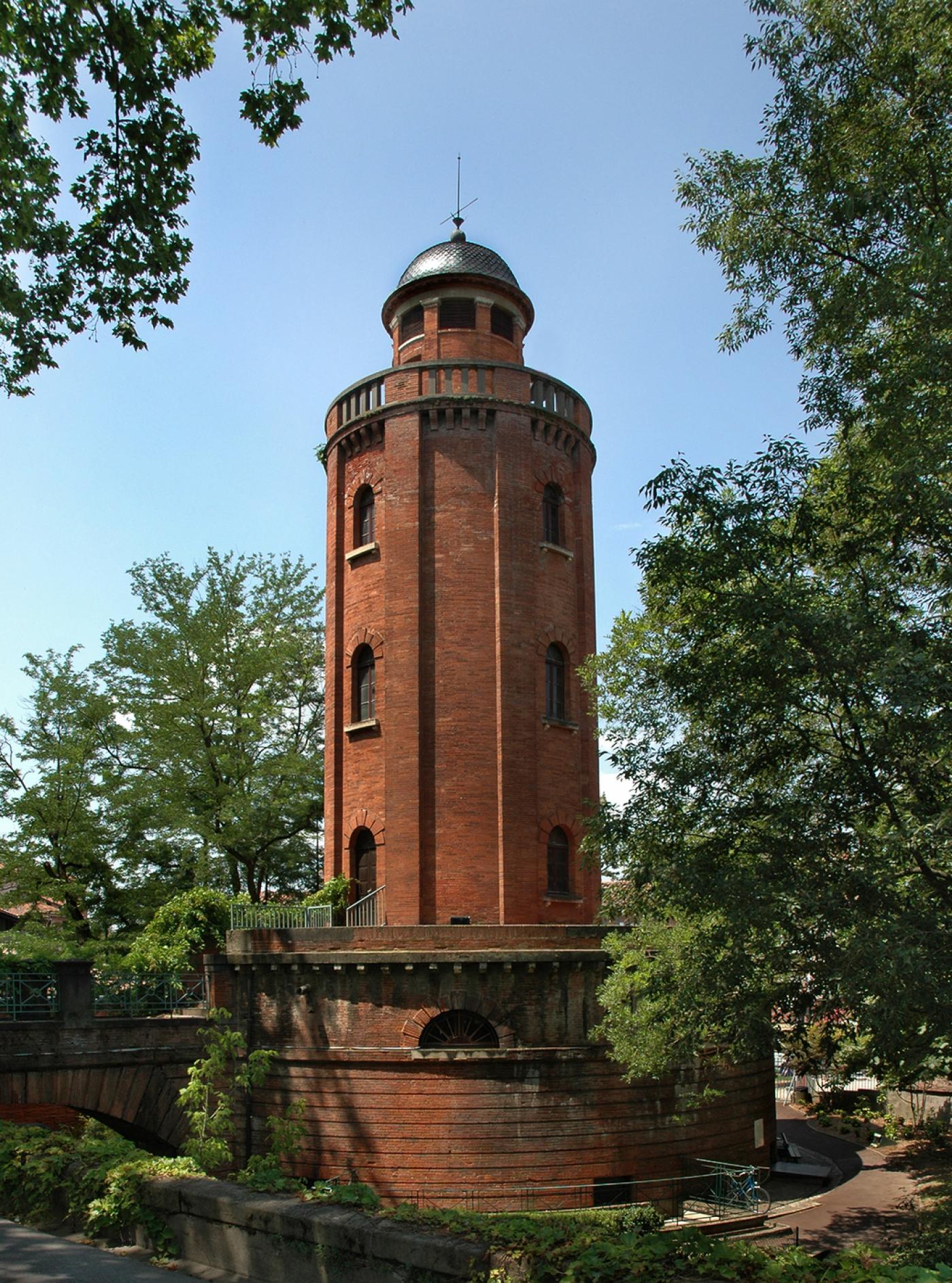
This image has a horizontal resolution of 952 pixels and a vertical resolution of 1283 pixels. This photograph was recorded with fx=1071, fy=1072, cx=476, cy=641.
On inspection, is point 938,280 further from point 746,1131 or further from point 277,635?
point 277,635

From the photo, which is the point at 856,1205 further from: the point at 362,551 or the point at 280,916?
the point at 362,551

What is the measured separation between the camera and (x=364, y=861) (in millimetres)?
22453

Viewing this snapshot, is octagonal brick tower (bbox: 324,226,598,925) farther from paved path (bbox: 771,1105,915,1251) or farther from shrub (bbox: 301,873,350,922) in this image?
paved path (bbox: 771,1105,915,1251)

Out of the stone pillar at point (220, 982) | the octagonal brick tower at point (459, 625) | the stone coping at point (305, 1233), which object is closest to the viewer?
the stone coping at point (305, 1233)

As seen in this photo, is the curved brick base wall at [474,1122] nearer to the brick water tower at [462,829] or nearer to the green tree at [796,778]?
the brick water tower at [462,829]

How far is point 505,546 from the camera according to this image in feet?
73.8

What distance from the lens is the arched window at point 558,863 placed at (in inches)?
874

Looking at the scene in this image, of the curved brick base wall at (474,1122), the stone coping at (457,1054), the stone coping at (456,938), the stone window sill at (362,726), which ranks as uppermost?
the stone window sill at (362,726)

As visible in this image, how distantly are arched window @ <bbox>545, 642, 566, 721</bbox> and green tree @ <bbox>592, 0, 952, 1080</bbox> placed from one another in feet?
32.5

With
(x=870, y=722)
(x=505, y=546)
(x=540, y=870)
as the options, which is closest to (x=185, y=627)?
(x=505, y=546)

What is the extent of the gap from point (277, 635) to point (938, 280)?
23297 mm

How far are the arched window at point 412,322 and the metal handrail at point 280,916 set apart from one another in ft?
43.0

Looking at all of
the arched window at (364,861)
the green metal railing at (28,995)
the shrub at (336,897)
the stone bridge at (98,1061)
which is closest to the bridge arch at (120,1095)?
the stone bridge at (98,1061)

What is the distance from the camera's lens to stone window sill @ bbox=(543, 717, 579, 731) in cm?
2259
